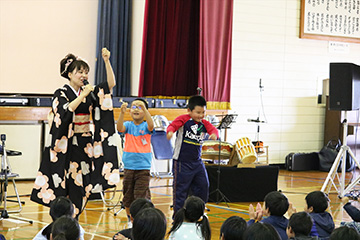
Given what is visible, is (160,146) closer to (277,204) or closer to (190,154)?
(190,154)

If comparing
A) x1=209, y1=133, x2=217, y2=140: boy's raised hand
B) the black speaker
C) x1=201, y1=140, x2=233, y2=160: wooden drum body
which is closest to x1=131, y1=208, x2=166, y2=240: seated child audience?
x1=209, y1=133, x2=217, y2=140: boy's raised hand

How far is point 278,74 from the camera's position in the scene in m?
10.2

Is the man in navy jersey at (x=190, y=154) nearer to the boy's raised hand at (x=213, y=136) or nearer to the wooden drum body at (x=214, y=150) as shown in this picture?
the boy's raised hand at (x=213, y=136)

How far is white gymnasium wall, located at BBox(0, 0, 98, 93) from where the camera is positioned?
838 cm

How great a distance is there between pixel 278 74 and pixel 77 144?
631 cm

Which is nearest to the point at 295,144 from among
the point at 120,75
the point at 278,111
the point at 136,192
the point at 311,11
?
the point at 278,111

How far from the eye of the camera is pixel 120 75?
9.14 meters

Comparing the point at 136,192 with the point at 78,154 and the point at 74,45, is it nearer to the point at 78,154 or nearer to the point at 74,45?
the point at 78,154

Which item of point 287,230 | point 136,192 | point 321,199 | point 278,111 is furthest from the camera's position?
point 278,111

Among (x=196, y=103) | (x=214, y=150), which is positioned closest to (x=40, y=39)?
(x=214, y=150)

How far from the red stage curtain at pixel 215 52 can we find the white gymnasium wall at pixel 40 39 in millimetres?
1660

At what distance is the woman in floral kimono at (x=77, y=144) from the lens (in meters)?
4.32

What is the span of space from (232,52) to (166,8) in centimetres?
135

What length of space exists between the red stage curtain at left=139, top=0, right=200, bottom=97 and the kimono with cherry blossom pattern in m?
4.37
